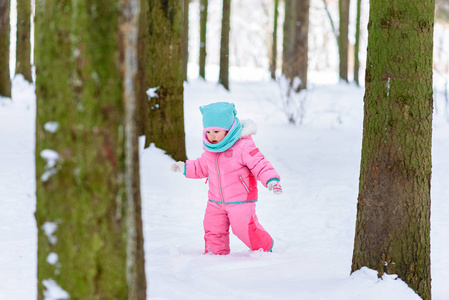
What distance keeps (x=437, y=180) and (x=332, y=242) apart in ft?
8.45

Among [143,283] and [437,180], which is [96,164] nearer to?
[143,283]

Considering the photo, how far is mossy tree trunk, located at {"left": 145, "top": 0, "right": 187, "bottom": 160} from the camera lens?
6871mm

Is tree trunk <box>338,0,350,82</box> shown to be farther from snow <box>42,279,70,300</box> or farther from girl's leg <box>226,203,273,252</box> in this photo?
snow <box>42,279,70,300</box>

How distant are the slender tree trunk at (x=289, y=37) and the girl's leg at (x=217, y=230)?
10.7 m

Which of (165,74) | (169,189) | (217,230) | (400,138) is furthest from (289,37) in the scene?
(400,138)

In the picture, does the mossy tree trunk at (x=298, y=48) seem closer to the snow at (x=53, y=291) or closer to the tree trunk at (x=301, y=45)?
the tree trunk at (x=301, y=45)

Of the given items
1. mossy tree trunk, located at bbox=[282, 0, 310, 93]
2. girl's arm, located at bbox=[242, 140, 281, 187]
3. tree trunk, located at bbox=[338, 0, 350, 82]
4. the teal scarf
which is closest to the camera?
girl's arm, located at bbox=[242, 140, 281, 187]

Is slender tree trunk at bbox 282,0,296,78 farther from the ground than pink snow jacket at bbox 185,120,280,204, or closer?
farther from the ground

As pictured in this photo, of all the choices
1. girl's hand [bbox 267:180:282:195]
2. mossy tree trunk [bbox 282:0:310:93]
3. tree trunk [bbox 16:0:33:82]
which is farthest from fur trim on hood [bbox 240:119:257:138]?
mossy tree trunk [bbox 282:0:310:93]

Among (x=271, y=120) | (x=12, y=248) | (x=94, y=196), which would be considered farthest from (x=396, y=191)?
(x=271, y=120)

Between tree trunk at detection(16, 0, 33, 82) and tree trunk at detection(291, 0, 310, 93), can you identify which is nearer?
tree trunk at detection(16, 0, 33, 82)

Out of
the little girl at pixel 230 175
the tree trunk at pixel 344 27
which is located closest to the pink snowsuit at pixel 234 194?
the little girl at pixel 230 175

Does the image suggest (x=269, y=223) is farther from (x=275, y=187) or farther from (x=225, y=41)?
(x=225, y=41)

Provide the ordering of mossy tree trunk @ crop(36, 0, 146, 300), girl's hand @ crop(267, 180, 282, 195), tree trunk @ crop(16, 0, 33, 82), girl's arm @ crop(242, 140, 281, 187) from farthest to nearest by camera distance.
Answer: tree trunk @ crop(16, 0, 33, 82) → girl's arm @ crop(242, 140, 281, 187) → girl's hand @ crop(267, 180, 282, 195) → mossy tree trunk @ crop(36, 0, 146, 300)
